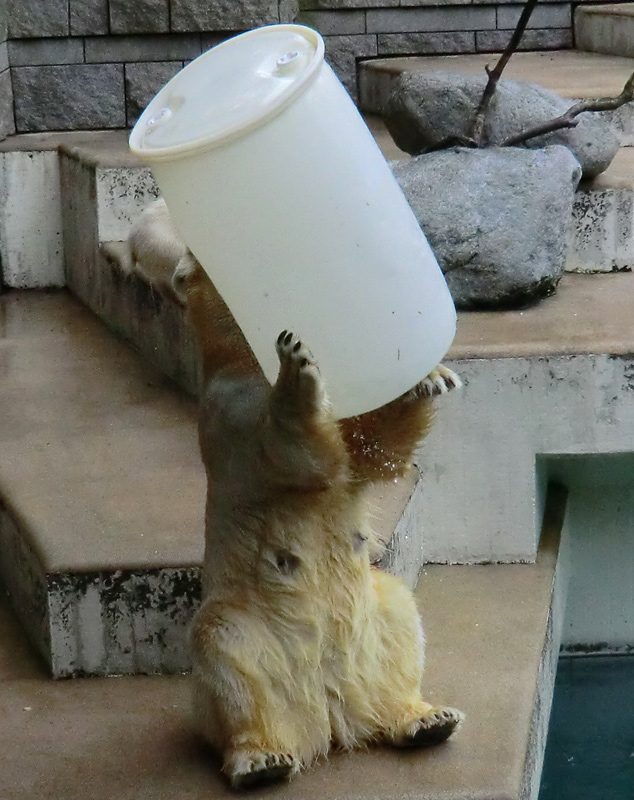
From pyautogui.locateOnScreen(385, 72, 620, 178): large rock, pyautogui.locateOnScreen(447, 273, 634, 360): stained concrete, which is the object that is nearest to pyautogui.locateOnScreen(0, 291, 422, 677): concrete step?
pyautogui.locateOnScreen(447, 273, 634, 360): stained concrete

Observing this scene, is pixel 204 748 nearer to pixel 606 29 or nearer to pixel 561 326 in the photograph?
pixel 561 326

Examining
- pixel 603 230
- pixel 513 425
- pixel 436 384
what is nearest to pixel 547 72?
pixel 603 230

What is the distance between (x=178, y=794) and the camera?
8.30 feet

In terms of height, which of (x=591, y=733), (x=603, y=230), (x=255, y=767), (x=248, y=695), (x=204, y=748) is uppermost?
(x=603, y=230)

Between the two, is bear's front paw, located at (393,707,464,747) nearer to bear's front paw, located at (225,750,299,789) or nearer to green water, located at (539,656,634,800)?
bear's front paw, located at (225,750,299,789)

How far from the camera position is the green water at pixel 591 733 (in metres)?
3.71

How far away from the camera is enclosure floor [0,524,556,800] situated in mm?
2541

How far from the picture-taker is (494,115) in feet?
15.0

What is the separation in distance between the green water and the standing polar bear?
1286 millimetres

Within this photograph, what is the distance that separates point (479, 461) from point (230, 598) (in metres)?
1.34

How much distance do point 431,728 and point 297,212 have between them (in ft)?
3.84

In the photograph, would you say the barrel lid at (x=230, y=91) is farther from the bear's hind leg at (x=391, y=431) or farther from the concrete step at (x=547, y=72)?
the concrete step at (x=547, y=72)

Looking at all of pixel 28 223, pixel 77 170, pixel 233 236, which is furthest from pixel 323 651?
pixel 28 223

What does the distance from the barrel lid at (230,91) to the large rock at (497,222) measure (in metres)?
1.85
